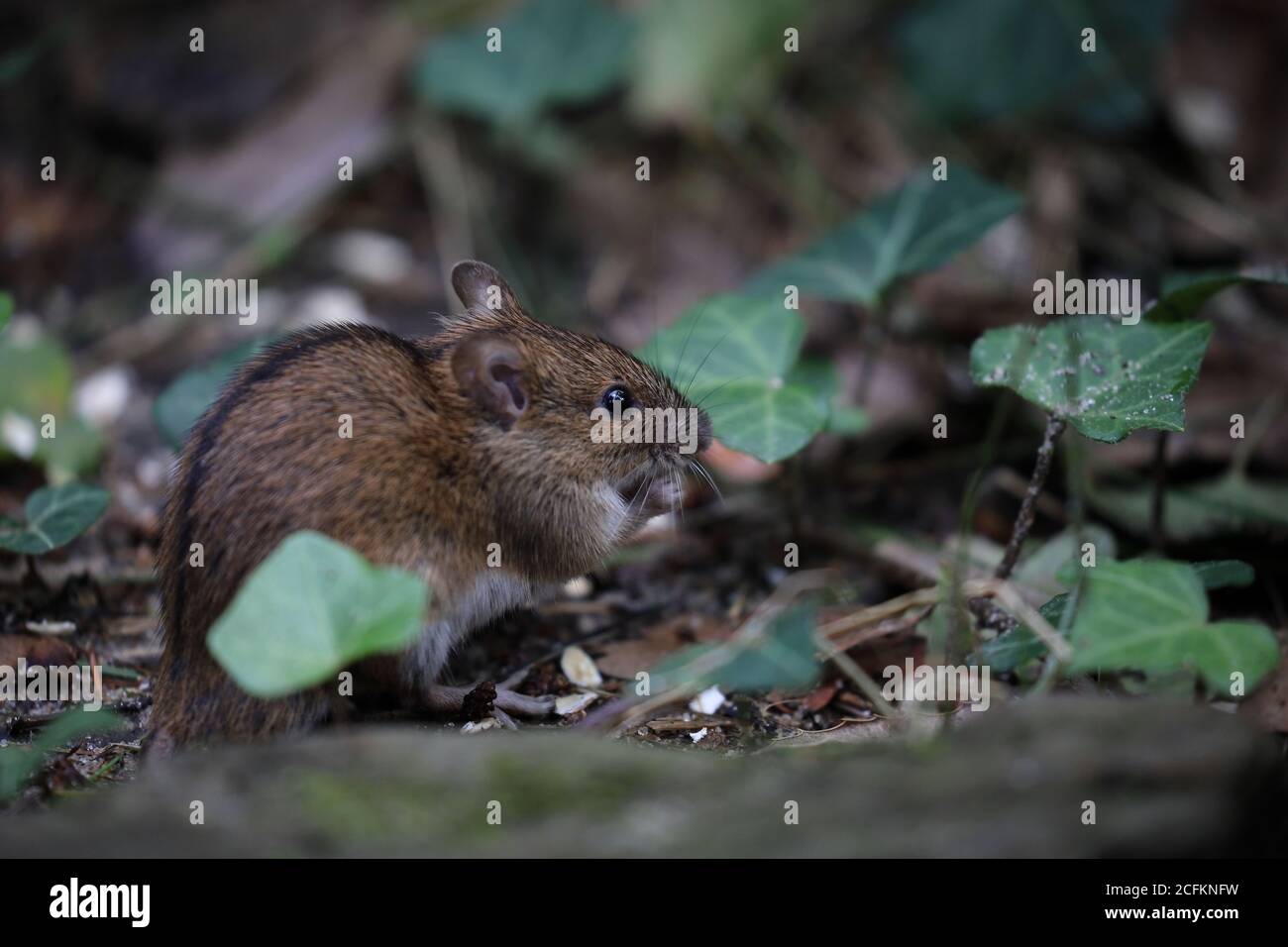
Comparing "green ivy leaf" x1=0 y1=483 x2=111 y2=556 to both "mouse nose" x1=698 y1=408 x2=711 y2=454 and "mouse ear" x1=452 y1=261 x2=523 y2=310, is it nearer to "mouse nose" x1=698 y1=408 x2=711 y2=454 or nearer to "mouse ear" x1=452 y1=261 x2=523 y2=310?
"mouse ear" x1=452 y1=261 x2=523 y2=310

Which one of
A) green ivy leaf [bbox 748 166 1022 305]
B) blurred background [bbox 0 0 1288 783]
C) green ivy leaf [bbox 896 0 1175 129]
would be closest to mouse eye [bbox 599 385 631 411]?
green ivy leaf [bbox 748 166 1022 305]

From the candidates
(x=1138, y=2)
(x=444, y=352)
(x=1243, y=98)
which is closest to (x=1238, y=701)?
(x=444, y=352)

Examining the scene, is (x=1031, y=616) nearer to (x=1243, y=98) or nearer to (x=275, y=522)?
(x=275, y=522)

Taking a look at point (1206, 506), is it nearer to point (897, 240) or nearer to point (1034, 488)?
point (1034, 488)

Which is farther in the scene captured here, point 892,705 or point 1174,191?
point 1174,191

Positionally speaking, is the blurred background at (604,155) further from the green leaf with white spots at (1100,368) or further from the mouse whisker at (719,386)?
the green leaf with white spots at (1100,368)

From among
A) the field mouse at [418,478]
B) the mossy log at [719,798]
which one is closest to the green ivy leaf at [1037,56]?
the field mouse at [418,478]
